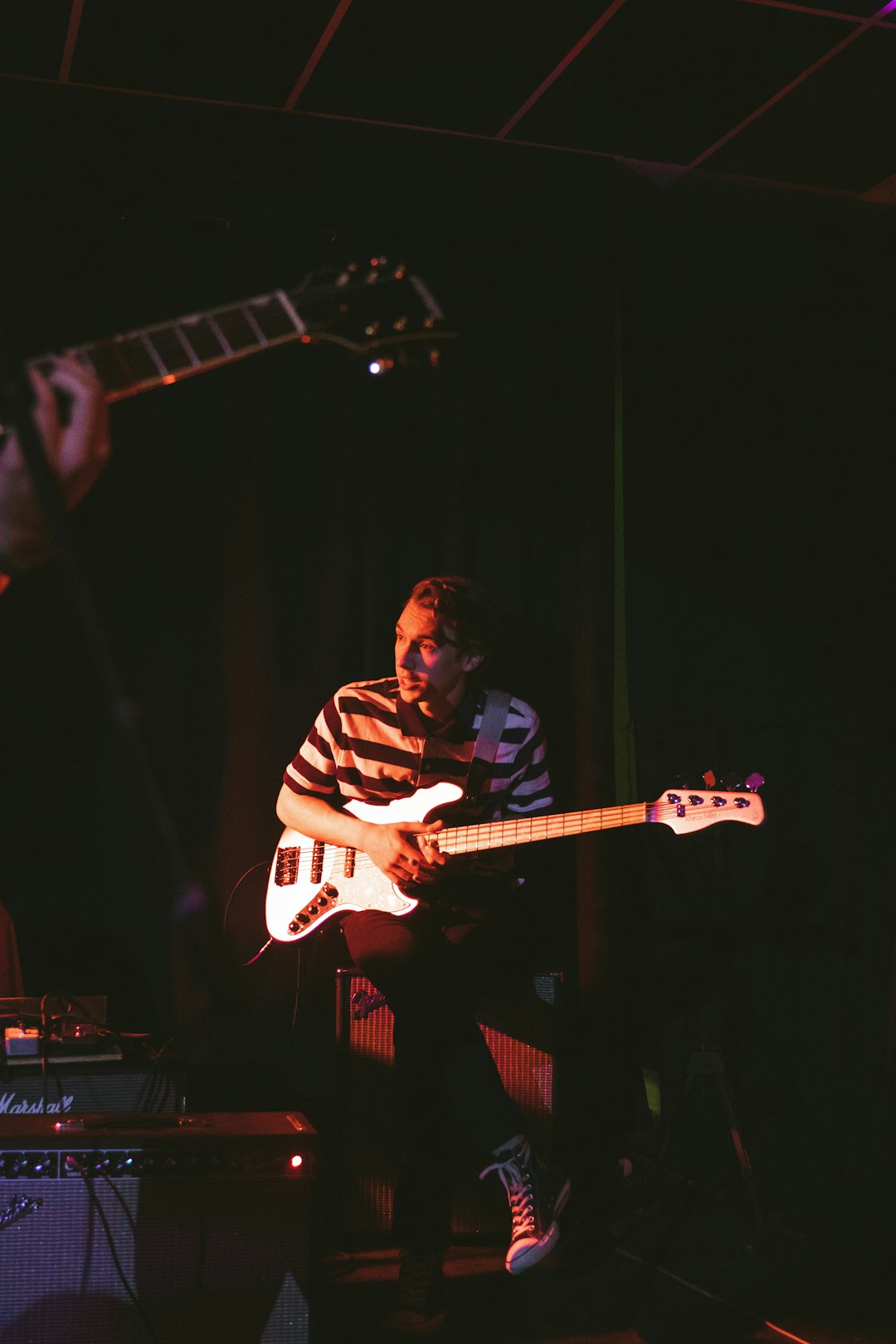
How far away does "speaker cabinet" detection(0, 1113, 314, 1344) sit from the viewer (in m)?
2.04

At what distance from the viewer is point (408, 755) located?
307cm

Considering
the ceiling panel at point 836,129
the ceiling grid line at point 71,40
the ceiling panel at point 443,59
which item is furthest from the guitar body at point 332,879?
the ceiling panel at point 836,129

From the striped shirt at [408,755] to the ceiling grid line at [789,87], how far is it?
1815 mm

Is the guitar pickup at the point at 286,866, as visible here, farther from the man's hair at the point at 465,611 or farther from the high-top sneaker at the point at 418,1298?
the high-top sneaker at the point at 418,1298

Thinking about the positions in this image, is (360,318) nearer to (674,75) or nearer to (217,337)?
(217,337)

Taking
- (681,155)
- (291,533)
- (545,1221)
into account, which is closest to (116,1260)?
(545,1221)

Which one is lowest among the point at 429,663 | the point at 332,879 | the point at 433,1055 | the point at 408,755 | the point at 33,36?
the point at 433,1055

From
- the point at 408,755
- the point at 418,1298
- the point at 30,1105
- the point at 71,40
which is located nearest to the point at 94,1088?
the point at 30,1105

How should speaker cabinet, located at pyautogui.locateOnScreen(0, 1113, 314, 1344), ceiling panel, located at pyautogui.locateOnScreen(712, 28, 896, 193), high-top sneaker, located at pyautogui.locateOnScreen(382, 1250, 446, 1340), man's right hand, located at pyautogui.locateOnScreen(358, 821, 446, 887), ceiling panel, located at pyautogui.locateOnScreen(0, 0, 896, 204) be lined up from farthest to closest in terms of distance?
ceiling panel, located at pyautogui.locateOnScreen(712, 28, 896, 193) < ceiling panel, located at pyautogui.locateOnScreen(0, 0, 896, 204) < man's right hand, located at pyautogui.locateOnScreen(358, 821, 446, 887) < high-top sneaker, located at pyautogui.locateOnScreen(382, 1250, 446, 1340) < speaker cabinet, located at pyautogui.locateOnScreen(0, 1113, 314, 1344)

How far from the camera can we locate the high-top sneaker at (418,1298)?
245cm

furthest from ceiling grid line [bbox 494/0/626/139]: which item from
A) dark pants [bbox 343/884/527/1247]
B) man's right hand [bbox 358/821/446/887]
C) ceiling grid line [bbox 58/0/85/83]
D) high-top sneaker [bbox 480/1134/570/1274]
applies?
high-top sneaker [bbox 480/1134/570/1274]

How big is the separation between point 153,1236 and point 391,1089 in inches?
37.2

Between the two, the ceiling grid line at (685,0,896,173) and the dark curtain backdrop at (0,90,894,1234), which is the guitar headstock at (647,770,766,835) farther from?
the ceiling grid line at (685,0,896,173)

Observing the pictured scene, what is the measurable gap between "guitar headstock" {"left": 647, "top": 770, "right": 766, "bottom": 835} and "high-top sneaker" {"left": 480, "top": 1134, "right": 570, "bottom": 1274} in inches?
32.8
